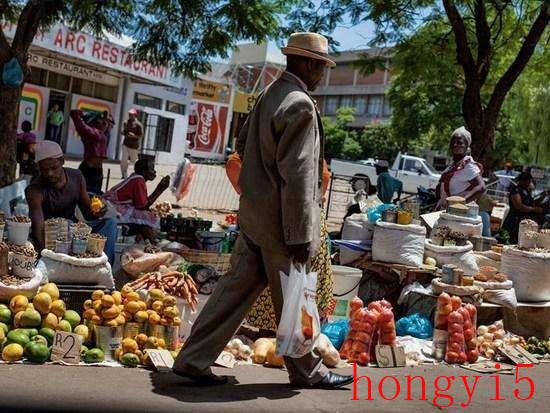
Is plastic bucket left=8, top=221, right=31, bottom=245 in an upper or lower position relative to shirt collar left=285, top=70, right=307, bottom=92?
lower

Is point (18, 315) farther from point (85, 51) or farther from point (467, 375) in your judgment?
point (85, 51)

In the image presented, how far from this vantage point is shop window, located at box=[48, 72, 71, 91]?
2462 centimetres

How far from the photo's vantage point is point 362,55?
14.8 metres

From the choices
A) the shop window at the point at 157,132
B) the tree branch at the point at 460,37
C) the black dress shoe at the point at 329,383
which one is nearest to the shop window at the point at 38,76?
the shop window at the point at 157,132

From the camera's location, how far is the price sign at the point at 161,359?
200 inches

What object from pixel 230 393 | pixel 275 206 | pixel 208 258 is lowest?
pixel 230 393

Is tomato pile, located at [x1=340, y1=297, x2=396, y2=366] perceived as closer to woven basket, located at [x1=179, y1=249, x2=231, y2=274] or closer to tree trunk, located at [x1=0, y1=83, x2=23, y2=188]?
woven basket, located at [x1=179, y1=249, x2=231, y2=274]

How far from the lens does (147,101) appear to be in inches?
1168

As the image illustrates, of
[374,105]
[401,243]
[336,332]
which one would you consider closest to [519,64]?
[401,243]

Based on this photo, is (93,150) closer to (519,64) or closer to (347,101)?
(519,64)

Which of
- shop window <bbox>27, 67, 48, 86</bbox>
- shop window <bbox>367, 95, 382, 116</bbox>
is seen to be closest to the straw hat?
shop window <bbox>27, 67, 48, 86</bbox>

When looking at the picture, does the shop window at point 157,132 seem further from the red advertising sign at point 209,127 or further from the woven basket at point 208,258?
the woven basket at point 208,258

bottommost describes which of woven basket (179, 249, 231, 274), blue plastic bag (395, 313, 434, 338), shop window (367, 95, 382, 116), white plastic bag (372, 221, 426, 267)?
blue plastic bag (395, 313, 434, 338)

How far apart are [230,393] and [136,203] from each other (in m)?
3.87
